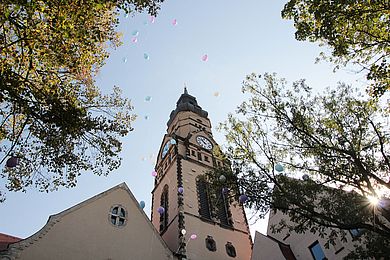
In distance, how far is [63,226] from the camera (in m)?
16.5

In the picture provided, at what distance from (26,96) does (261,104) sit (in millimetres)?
11282

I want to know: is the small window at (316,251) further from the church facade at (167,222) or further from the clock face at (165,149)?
the clock face at (165,149)

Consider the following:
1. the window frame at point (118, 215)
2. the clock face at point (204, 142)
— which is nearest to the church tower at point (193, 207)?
the clock face at point (204, 142)

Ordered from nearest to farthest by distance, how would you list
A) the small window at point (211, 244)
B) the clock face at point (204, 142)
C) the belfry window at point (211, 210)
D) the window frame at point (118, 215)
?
1. the window frame at point (118, 215)
2. the small window at point (211, 244)
3. the belfry window at point (211, 210)
4. the clock face at point (204, 142)

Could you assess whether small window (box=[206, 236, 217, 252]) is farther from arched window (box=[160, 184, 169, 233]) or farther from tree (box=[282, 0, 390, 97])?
tree (box=[282, 0, 390, 97])

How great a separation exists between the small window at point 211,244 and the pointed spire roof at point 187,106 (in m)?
20.3

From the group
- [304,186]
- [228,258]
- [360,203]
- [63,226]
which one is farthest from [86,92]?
[228,258]

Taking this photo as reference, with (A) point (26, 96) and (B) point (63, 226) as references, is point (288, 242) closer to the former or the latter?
(B) point (63, 226)

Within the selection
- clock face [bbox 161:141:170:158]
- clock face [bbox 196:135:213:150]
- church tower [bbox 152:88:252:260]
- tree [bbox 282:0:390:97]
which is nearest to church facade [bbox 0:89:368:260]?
church tower [bbox 152:88:252:260]

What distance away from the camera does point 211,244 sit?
24312mm

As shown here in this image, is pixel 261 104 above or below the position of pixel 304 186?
above

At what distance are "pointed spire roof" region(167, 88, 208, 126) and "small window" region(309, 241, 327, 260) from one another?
2633 centimetres

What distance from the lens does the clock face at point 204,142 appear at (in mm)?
35875

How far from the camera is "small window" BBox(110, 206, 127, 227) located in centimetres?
1848
